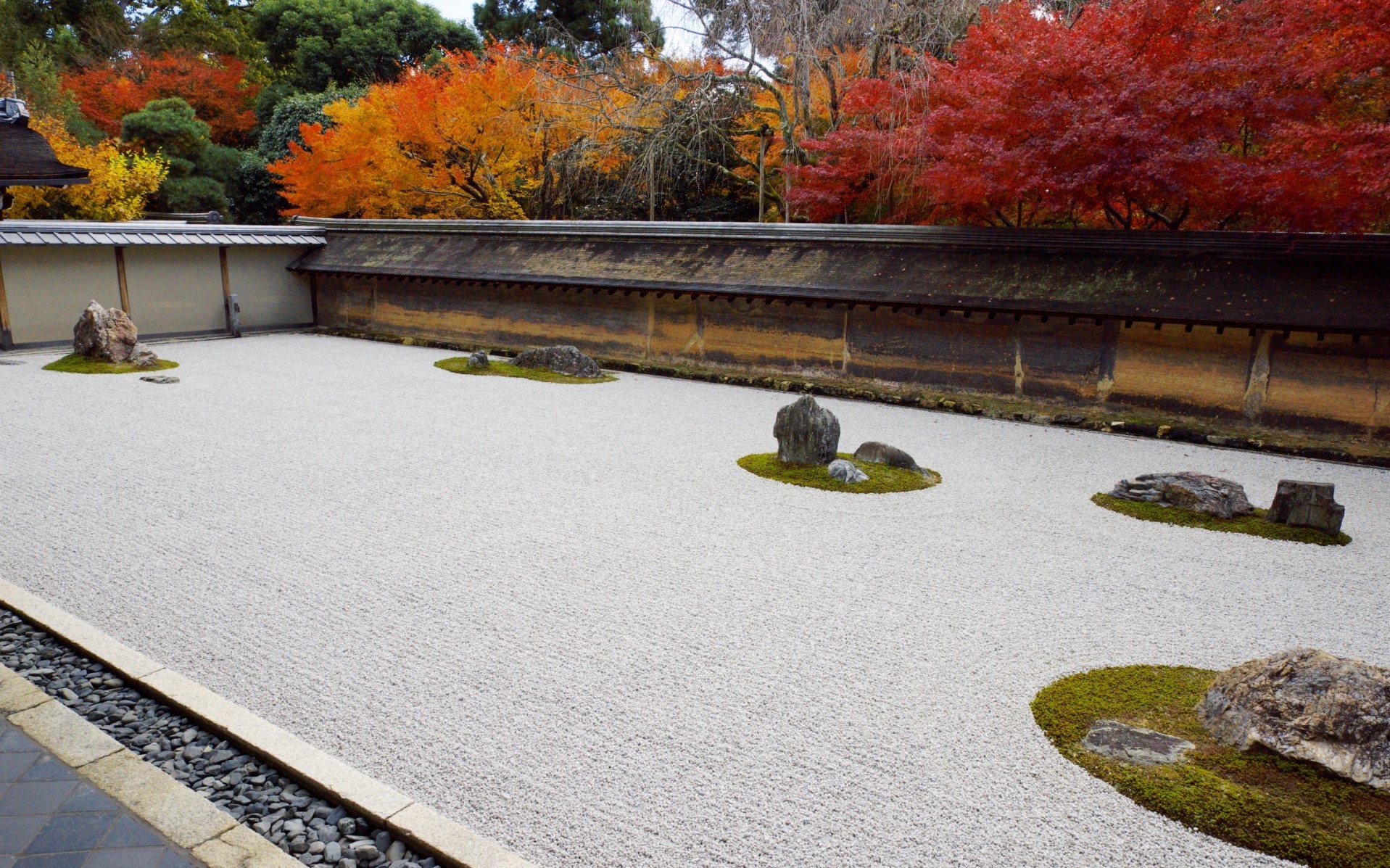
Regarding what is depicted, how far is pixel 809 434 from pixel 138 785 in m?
5.95

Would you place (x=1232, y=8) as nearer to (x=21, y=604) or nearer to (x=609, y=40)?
(x=21, y=604)

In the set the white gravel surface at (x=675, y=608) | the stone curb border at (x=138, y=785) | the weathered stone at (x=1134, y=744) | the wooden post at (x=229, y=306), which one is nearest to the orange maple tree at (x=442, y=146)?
the wooden post at (x=229, y=306)

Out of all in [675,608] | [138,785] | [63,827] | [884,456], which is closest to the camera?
[63,827]

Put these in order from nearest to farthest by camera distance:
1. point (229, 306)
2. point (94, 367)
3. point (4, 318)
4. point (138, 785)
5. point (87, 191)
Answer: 1. point (138, 785)
2. point (94, 367)
3. point (4, 318)
4. point (229, 306)
5. point (87, 191)

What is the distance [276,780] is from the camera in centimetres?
329

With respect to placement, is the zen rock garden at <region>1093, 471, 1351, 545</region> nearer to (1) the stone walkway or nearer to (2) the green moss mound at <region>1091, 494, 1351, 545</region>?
(2) the green moss mound at <region>1091, 494, 1351, 545</region>

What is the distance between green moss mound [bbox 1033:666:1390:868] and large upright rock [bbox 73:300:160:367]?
45.2ft

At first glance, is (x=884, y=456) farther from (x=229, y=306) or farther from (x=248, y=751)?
(x=229, y=306)

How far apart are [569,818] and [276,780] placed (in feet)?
3.92

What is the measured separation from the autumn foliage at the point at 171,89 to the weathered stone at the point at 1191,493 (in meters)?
31.4

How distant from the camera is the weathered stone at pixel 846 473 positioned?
759 cm

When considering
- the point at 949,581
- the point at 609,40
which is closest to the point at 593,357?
the point at 949,581

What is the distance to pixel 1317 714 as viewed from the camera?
3.38 m

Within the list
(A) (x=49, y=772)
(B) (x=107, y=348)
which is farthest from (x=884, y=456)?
(B) (x=107, y=348)
